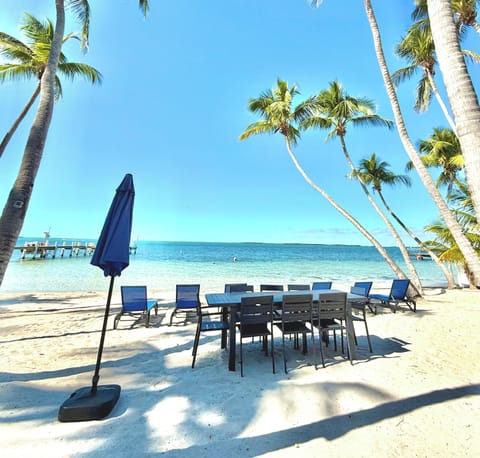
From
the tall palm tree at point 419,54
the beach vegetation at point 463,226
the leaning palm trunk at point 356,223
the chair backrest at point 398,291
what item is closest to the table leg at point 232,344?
the chair backrest at point 398,291

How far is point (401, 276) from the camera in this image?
8656 millimetres

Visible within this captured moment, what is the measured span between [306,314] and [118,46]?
1204cm

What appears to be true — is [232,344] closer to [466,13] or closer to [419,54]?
[419,54]

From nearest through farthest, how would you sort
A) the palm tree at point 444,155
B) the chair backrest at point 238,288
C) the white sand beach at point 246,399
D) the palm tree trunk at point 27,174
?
the white sand beach at point 246,399, the palm tree trunk at point 27,174, the chair backrest at point 238,288, the palm tree at point 444,155

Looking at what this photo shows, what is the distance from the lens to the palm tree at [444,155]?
44.4ft

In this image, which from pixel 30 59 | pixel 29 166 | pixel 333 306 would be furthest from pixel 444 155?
pixel 30 59

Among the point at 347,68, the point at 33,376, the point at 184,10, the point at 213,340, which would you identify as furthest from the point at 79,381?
the point at 347,68

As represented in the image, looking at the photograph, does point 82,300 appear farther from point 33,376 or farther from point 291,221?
point 291,221

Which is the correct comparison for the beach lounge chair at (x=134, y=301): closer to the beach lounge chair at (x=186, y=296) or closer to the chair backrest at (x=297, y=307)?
the beach lounge chair at (x=186, y=296)

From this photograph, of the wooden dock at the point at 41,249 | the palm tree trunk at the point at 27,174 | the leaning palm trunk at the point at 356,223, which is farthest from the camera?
the wooden dock at the point at 41,249

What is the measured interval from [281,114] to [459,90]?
374 inches

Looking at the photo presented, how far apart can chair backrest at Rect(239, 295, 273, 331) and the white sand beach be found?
72 centimetres

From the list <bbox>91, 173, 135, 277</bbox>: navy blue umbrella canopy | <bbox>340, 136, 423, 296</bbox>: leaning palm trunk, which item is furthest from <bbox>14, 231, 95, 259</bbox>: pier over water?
<bbox>340, 136, 423, 296</bbox>: leaning palm trunk

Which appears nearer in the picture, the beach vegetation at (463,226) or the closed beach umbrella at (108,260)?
the closed beach umbrella at (108,260)
